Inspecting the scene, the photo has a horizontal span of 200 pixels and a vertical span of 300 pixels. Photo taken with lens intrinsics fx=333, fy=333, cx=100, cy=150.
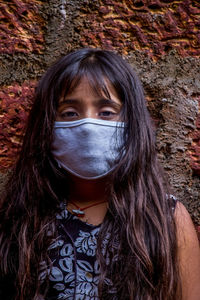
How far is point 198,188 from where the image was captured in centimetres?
111

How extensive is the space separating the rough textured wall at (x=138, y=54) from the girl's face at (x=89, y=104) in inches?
7.3

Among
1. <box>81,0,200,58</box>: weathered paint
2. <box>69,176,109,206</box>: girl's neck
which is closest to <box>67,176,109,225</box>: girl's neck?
<box>69,176,109,206</box>: girl's neck

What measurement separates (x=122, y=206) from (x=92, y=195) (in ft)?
0.40

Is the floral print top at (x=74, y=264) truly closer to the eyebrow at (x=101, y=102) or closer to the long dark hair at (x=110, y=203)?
the long dark hair at (x=110, y=203)

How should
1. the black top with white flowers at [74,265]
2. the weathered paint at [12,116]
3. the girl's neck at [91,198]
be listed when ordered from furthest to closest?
1. the weathered paint at [12,116]
2. the girl's neck at [91,198]
3. the black top with white flowers at [74,265]

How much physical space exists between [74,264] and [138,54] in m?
0.71

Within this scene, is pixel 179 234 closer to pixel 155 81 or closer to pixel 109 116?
pixel 109 116

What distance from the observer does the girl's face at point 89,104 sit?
0.99 meters

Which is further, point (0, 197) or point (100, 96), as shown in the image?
point (0, 197)

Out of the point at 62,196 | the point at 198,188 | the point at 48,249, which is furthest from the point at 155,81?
the point at 48,249

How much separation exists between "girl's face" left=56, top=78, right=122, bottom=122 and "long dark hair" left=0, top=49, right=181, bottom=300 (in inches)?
0.8

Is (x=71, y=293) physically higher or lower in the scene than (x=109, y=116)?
lower

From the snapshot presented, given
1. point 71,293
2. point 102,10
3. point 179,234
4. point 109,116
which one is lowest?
point 71,293

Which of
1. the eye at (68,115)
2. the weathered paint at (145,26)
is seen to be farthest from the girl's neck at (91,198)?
the weathered paint at (145,26)
